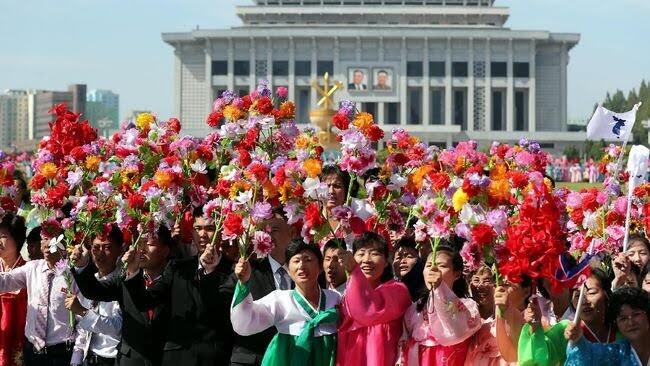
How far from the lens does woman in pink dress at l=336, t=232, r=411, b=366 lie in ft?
15.0

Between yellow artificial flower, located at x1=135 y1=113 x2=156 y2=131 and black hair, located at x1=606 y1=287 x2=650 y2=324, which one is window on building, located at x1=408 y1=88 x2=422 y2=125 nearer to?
yellow artificial flower, located at x1=135 y1=113 x2=156 y2=131

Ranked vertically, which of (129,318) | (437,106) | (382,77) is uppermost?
(382,77)

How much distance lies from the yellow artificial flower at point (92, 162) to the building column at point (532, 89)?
59.6m

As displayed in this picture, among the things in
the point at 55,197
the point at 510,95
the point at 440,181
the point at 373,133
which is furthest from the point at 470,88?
the point at 440,181

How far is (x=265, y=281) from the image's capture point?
17.2ft

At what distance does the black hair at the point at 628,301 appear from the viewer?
430cm

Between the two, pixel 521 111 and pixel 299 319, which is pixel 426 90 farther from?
pixel 299 319

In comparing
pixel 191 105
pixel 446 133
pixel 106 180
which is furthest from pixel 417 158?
pixel 191 105

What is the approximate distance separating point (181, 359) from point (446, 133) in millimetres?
56922

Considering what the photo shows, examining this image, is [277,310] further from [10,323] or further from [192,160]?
[10,323]

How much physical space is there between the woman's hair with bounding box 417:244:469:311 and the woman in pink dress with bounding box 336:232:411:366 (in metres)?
0.08

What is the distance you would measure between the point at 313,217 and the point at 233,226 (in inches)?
13.9

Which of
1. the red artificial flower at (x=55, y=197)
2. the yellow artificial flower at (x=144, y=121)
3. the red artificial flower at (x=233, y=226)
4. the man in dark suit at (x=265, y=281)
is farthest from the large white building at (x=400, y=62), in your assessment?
the red artificial flower at (x=233, y=226)

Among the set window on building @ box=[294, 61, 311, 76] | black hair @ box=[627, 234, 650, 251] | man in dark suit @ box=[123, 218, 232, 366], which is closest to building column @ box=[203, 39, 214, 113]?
window on building @ box=[294, 61, 311, 76]
